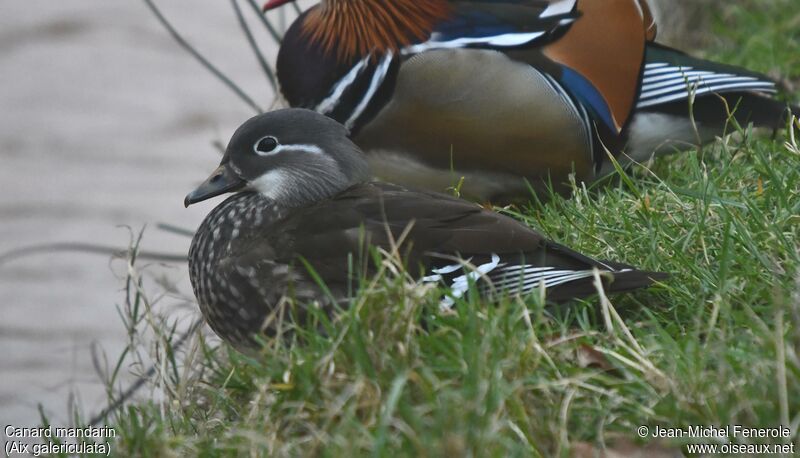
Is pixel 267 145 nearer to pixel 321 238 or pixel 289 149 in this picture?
pixel 289 149

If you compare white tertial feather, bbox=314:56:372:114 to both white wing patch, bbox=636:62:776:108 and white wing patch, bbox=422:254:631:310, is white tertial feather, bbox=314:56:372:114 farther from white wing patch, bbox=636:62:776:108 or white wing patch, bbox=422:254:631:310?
white wing patch, bbox=422:254:631:310

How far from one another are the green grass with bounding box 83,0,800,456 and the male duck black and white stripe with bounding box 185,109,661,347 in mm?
98

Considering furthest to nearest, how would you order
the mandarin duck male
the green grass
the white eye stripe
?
the mandarin duck male → the white eye stripe → the green grass

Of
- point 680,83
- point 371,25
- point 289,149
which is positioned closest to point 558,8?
point 680,83

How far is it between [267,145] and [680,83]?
148 centimetres

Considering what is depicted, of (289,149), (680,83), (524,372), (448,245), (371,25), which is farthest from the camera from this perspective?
(680,83)

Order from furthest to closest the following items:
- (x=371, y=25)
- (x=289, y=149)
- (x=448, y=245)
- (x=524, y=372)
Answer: (x=371, y=25) → (x=289, y=149) → (x=448, y=245) → (x=524, y=372)

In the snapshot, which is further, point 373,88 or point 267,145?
point 373,88

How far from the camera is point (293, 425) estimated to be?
7.61 ft

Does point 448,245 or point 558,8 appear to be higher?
point 558,8

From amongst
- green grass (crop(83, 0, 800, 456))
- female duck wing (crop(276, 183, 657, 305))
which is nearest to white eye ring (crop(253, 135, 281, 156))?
female duck wing (crop(276, 183, 657, 305))

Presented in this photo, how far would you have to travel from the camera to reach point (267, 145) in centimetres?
319

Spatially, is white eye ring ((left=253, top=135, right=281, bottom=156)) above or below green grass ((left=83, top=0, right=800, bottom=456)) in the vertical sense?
above

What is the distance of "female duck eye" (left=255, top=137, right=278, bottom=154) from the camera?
3.19 meters
